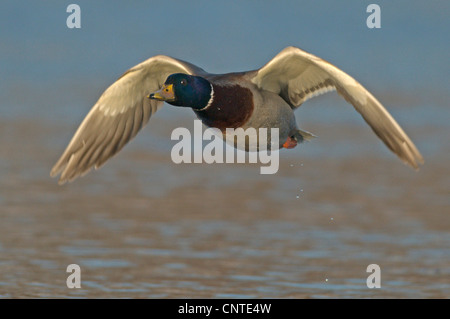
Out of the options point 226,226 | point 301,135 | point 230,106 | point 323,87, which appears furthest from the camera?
point 226,226

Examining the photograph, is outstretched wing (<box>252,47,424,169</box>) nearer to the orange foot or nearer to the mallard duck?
the mallard duck

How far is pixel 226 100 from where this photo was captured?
9.66 meters

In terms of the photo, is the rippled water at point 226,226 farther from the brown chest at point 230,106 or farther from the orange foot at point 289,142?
the brown chest at point 230,106

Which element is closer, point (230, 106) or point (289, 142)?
point (230, 106)

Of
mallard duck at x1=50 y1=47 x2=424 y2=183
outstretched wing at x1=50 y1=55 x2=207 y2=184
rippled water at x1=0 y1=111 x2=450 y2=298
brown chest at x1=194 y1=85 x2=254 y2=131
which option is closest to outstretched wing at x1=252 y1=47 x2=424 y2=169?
mallard duck at x1=50 y1=47 x2=424 y2=183

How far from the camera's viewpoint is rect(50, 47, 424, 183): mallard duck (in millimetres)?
9078

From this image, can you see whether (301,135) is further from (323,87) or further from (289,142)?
(323,87)

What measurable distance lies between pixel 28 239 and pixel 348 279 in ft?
12.2

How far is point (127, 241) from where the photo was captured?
500 inches

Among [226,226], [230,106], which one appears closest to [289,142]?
[230,106]

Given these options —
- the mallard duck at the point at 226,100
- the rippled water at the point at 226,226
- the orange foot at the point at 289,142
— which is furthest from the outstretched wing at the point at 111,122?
the rippled water at the point at 226,226

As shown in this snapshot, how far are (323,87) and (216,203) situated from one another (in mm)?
5158
